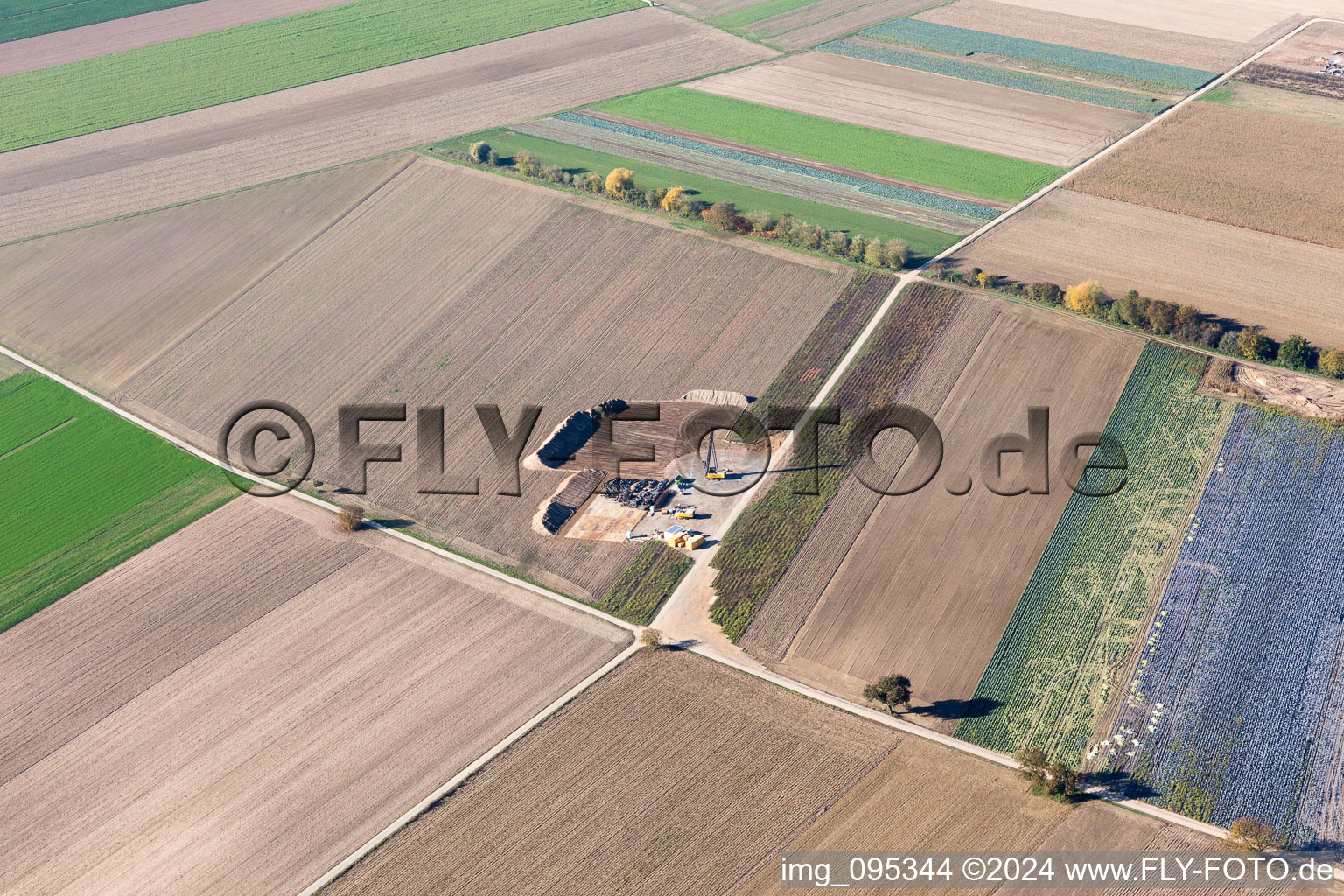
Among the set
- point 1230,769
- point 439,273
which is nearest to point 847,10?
point 439,273

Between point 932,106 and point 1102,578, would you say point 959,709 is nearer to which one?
point 1102,578

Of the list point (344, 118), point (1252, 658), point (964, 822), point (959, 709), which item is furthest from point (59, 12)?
point (1252, 658)

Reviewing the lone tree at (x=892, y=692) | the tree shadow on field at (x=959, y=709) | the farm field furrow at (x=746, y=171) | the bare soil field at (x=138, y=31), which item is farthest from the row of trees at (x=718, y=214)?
the bare soil field at (x=138, y=31)

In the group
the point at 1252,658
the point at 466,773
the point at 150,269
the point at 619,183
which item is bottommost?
the point at 466,773

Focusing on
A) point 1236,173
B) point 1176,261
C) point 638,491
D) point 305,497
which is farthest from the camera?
point 1236,173

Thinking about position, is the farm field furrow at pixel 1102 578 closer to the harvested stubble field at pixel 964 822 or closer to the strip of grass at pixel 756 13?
the harvested stubble field at pixel 964 822

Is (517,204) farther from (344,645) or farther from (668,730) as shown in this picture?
(668,730)

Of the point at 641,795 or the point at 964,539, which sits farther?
the point at 964,539
